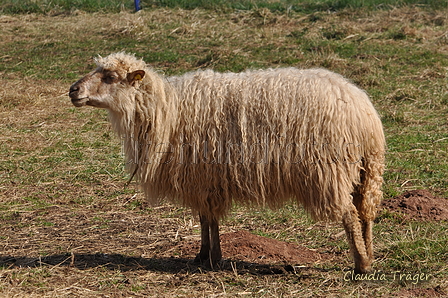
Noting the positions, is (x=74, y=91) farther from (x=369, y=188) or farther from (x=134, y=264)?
(x=369, y=188)

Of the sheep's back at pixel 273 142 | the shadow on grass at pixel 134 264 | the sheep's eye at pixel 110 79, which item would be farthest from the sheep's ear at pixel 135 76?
the shadow on grass at pixel 134 264

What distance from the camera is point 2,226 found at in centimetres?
577

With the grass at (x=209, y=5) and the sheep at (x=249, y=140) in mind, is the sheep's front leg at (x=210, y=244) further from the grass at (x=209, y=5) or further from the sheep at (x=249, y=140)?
the grass at (x=209, y=5)

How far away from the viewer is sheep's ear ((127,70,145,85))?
4.71 meters

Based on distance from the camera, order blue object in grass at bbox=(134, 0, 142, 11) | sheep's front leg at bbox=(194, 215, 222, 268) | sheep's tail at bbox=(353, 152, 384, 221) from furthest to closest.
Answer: blue object in grass at bbox=(134, 0, 142, 11) → sheep's front leg at bbox=(194, 215, 222, 268) → sheep's tail at bbox=(353, 152, 384, 221)

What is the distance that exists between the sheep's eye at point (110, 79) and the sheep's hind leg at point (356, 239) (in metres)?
2.02

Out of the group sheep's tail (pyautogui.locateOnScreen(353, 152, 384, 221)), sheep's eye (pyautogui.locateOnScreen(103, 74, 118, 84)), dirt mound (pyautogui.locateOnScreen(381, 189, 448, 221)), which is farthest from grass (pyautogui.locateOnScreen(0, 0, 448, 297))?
sheep's eye (pyautogui.locateOnScreen(103, 74, 118, 84))

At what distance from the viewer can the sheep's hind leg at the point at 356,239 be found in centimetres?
458

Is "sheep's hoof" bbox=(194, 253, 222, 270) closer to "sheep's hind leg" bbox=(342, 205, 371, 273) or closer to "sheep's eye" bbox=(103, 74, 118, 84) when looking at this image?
"sheep's hind leg" bbox=(342, 205, 371, 273)

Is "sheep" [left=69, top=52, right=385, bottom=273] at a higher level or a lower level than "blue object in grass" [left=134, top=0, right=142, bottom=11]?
lower

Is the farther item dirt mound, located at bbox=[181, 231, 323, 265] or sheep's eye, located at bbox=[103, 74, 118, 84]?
dirt mound, located at bbox=[181, 231, 323, 265]

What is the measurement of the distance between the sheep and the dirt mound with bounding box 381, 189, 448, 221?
1.03 meters

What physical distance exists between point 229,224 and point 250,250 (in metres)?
0.70

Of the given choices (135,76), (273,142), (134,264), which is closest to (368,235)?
(273,142)
